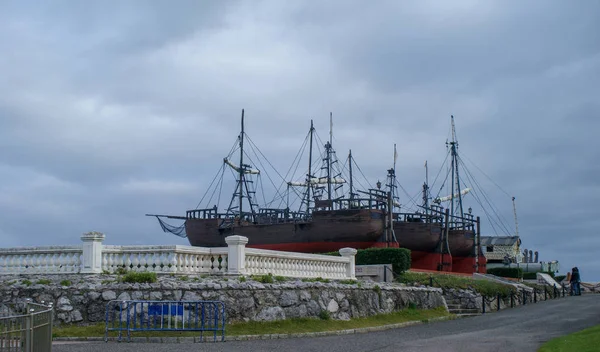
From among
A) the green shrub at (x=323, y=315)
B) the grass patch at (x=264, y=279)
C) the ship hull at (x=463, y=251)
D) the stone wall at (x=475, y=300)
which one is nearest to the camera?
the grass patch at (x=264, y=279)

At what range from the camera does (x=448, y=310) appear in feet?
103

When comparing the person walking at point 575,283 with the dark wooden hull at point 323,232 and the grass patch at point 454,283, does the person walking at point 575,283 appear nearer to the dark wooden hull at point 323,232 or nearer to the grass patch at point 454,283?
the grass patch at point 454,283

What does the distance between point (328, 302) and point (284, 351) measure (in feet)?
23.8

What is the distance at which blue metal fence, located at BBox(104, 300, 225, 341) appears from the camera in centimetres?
1802

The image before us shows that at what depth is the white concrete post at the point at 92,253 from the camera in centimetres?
2164

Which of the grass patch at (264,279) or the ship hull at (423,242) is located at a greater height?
the ship hull at (423,242)

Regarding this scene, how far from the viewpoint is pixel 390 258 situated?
34594 millimetres

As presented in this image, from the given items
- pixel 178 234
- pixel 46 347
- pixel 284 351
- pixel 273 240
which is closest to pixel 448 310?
pixel 284 351

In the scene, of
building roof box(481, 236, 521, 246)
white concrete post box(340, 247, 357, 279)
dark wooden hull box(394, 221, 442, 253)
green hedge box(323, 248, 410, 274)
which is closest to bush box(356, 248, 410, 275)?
green hedge box(323, 248, 410, 274)

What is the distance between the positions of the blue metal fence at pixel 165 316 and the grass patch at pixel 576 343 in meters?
8.24

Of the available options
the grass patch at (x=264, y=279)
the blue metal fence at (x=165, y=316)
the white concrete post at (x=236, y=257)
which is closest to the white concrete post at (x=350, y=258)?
the grass patch at (x=264, y=279)

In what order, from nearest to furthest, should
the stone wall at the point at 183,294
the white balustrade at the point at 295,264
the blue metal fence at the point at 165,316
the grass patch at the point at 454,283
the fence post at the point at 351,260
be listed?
the blue metal fence at the point at 165,316 → the stone wall at the point at 183,294 → the white balustrade at the point at 295,264 → the fence post at the point at 351,260 → the grass patch at the point at 454,283

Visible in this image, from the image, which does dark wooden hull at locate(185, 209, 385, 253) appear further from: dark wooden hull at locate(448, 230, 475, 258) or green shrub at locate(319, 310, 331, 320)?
green shrub at locate(319, 310, 331, 320)

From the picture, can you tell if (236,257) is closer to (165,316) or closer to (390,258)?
(165,316)
